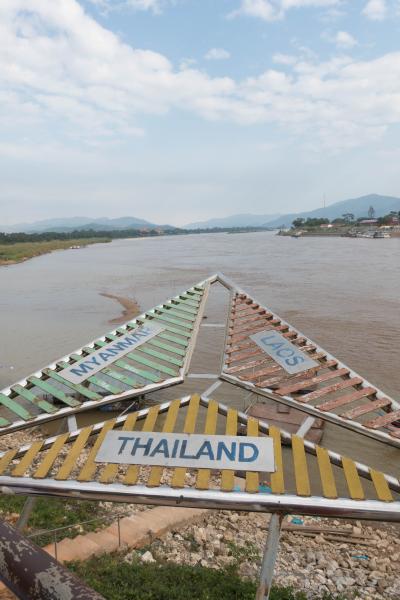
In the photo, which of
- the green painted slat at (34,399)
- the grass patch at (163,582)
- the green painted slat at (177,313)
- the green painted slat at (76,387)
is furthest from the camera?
the green painted slat at (177,313)

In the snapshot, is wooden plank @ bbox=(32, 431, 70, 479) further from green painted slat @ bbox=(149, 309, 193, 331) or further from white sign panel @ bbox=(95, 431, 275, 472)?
green painted slat @ bbox=(149, 309, 193, 331)

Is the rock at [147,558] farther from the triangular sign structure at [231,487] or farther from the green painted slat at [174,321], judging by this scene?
the green painted slat at [174,321]

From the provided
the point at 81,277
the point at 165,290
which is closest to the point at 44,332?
the point at 165,290

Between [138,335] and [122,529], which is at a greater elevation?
[138,335]

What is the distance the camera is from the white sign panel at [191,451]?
14.1 feet

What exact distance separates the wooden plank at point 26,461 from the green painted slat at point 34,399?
58.8 inches

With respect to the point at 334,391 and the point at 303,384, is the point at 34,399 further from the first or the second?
the point at 334,391

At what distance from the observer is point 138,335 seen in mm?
10148

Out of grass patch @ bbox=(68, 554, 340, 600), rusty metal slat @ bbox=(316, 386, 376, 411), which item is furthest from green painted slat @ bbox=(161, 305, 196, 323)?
grass patch @ bbox=(68, 554, 340, 600)

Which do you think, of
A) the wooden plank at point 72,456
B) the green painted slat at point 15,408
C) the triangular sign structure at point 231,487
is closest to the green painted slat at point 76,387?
the green painted slat at point 15,408

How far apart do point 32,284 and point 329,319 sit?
31435mm

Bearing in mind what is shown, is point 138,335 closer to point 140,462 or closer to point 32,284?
point 140,462

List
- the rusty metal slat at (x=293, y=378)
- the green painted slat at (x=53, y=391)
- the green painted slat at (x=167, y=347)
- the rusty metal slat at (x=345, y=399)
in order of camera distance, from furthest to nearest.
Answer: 1. the green painted slat at (x=167, y=347)
2. the rusty metal slat at (x=293, y=378)
3. the green painted slat at (x=53, y=391)
4. the rusty metal slat at (x=345, y=399)

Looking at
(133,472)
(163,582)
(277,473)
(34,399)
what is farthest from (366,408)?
(34,399)
